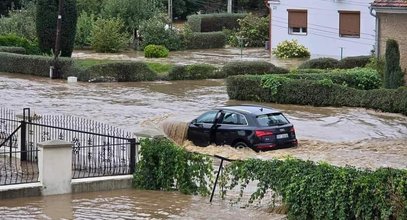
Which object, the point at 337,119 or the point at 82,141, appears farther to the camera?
the point at 337,119

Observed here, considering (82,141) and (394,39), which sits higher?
(394,39)

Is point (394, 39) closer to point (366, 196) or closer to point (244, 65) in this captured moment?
point (244, 65)

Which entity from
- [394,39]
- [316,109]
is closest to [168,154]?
[316,109]

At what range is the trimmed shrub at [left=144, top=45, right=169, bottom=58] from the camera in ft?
195

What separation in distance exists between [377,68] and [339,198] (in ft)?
86.5

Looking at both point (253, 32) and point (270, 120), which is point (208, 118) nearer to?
point (270, 120)

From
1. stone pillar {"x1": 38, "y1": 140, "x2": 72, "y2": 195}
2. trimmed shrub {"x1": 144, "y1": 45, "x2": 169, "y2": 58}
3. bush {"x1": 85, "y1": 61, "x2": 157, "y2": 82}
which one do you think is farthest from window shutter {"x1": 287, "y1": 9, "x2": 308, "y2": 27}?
stone pillar {"x1": 38, "y1": 140, "x2": 72, "y2": 195}

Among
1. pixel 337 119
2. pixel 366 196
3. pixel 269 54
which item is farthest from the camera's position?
pixel 269 54

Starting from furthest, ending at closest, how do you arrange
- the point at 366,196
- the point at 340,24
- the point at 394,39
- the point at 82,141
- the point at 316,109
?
the point at 340,24 → the point at 394,39 → the point at 316,109 → the point at 82,141 → the point at 366,196

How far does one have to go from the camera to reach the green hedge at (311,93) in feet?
117

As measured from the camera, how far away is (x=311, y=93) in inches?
Answer: 1478

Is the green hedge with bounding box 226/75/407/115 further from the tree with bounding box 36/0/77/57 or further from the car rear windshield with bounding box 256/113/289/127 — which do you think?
the tree with bounding box 36/0/77/57

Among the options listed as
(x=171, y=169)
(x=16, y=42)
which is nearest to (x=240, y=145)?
(x=171, y=169)

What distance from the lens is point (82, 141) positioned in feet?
76.4
